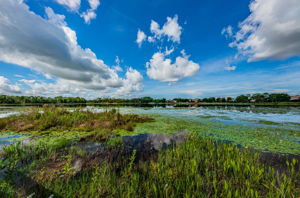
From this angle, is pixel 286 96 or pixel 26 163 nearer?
pixel 26 163

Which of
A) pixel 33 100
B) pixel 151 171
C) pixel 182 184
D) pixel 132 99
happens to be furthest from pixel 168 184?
pixel 33 100

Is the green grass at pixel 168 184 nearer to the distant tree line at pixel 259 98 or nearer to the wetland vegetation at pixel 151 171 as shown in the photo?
the wetland vegetation at pixel 151 171

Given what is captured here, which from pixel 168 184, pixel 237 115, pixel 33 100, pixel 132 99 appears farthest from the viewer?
pixel 132 99

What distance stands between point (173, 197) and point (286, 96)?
11561cm

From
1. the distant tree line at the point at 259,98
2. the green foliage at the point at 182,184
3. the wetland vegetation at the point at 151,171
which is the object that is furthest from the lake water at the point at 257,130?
the distant tree line at the point at 259,98

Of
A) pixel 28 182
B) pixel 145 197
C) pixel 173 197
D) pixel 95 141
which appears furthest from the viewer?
pixel 95 141

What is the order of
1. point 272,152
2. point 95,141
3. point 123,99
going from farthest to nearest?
point 123,99 → point 95,141 → point 272,152

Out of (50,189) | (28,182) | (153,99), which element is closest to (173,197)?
(50,189)

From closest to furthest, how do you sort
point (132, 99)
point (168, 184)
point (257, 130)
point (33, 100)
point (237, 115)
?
1. point (168, 184)
2. point (257, 130)
3. point (237, 115)
4. point (33, 100)
5. point (132, 99)

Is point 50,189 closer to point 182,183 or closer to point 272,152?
point 182,183

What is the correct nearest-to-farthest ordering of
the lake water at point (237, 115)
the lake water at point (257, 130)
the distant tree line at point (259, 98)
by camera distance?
the lake water at point (257, 130), the lake water at point (237, 115), the distant tree line at point (259, 98)

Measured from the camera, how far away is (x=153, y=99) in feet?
360

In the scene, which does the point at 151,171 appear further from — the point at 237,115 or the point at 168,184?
the point at 237,115

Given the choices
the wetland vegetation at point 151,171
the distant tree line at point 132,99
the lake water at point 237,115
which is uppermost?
the distant tree line at point 132,99
